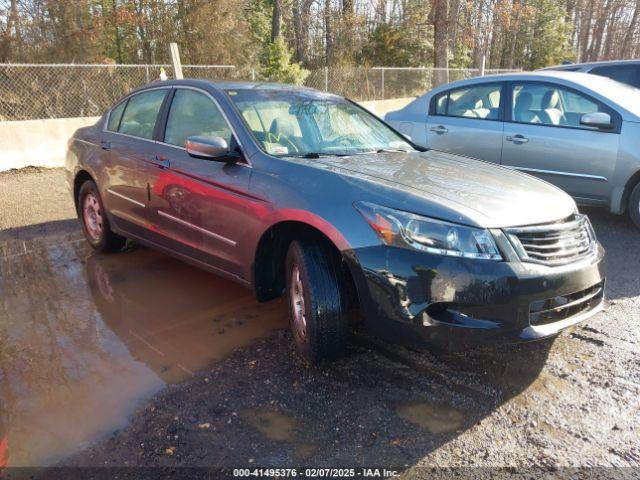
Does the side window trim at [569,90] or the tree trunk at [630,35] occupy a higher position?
the tree trunk at [630,35]

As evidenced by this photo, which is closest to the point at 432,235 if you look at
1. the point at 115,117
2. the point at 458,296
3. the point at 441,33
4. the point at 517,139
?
the point at 458,296

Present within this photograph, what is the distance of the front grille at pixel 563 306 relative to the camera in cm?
279

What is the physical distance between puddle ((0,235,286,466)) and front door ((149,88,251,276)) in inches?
18.7

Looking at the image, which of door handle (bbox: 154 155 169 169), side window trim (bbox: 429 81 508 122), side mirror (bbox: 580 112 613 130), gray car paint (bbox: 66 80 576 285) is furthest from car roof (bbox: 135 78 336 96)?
side mirror (bbox: 580 112 613 130)

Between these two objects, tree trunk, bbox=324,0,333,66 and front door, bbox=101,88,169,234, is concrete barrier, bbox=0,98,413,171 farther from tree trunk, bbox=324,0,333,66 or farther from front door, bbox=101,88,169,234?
tree trunk, bbox=324,0,333,66

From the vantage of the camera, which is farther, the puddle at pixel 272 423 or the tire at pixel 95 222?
the tire at pixel 95 222

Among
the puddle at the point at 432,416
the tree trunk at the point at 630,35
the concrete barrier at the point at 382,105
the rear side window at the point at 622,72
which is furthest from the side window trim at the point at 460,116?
the tree trunk at the point at 630,35

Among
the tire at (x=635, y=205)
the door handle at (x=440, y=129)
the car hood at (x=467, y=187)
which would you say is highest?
the car hood at (x=467, y=187)

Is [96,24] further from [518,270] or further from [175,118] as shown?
[518,270]

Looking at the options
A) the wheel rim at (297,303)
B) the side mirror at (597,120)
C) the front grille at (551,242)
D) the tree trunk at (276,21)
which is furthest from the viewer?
the tree trunk at (276,21)

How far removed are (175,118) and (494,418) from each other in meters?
3.19

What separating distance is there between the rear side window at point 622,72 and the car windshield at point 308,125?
19.3 ft

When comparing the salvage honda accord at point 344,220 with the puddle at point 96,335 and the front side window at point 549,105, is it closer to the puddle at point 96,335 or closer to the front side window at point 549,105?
the puddle at point 96,335

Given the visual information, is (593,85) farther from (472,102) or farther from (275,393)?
(275,393)
